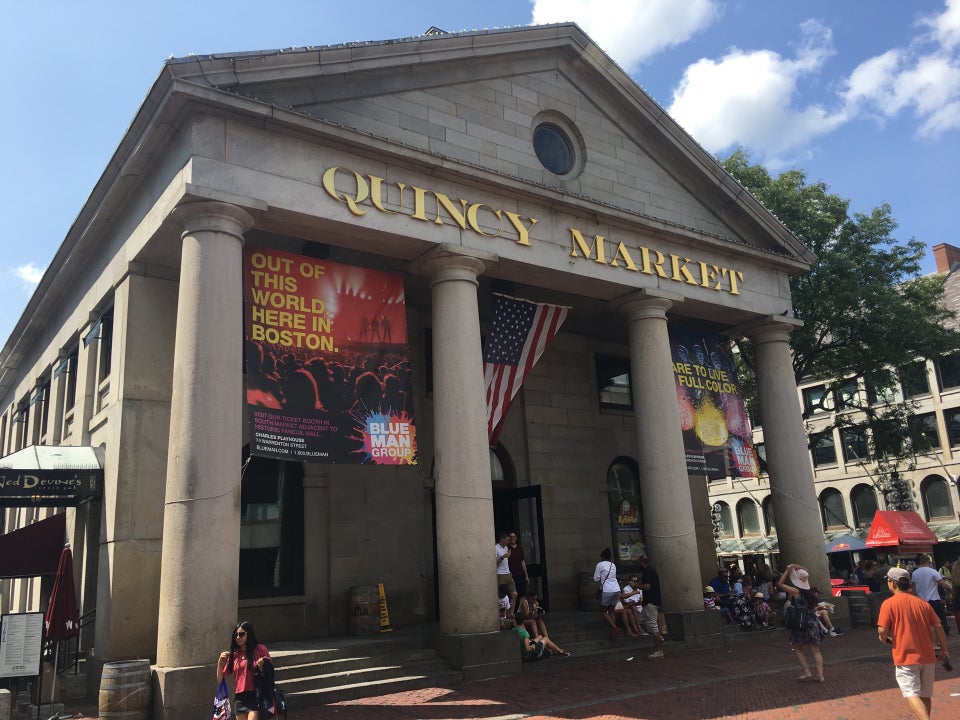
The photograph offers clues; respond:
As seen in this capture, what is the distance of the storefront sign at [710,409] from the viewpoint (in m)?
17.4

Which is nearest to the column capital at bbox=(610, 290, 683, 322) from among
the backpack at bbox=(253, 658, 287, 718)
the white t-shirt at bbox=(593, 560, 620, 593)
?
the white t-shirt at bbox=(593, 560, 620, 593)

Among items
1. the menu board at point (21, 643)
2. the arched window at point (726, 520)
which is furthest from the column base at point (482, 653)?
the arched window at point (726, 520)

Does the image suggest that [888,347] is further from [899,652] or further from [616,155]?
[899,652]

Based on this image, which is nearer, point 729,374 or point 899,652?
point 899,652

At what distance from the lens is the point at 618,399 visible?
22.2 m

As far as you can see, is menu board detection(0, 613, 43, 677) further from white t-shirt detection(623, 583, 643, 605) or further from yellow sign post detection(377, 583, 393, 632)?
white t-shirt detection(623, 583, 643, 605)

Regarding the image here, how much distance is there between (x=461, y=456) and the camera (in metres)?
13.2

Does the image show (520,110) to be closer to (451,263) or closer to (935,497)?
(451,263)

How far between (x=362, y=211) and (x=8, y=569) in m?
8.71

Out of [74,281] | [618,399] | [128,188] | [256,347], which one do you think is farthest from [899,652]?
[74,281]

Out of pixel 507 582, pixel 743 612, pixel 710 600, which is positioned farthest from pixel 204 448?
pixel 743 612

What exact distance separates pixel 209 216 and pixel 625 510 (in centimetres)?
1377

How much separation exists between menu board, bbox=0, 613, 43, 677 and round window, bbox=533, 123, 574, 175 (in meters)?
12.0

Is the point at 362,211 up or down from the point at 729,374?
up
